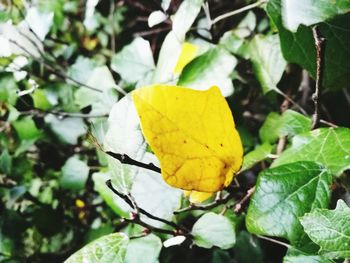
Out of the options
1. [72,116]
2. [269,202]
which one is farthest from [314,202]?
[72,116]

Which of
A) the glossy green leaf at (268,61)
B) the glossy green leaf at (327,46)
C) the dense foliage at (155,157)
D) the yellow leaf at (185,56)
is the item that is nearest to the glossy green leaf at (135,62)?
the dense foliage at (155,157)

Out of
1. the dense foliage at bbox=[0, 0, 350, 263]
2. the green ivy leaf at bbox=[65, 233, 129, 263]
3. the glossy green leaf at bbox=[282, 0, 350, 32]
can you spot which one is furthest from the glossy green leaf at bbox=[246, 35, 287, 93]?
the green ivy leaf at bbox=[65, 233, 129, 263]

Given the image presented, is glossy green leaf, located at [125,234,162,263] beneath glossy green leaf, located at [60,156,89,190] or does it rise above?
above

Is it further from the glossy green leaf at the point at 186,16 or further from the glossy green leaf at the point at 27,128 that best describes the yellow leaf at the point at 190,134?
the glossy green leaf at the point at 27,128

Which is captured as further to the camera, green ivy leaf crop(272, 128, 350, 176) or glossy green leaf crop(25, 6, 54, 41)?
glossy green leaf crop(25, 6, 54, 41)

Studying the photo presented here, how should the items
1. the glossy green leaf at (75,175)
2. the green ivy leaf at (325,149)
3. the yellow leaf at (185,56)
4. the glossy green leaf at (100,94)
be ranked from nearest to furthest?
the green ivy leaf at (325,149)
the yellow leaf at (185,56)
the glossy green leaf at (100,94)
the glossy green leaf at (75,175)

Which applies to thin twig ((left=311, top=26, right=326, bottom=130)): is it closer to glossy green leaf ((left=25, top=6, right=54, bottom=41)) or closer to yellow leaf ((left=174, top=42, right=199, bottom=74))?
yellow leaf ((left=174, top=42, right=199, bottom=74))

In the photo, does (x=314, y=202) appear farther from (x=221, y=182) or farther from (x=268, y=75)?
(x=268, y=75)
